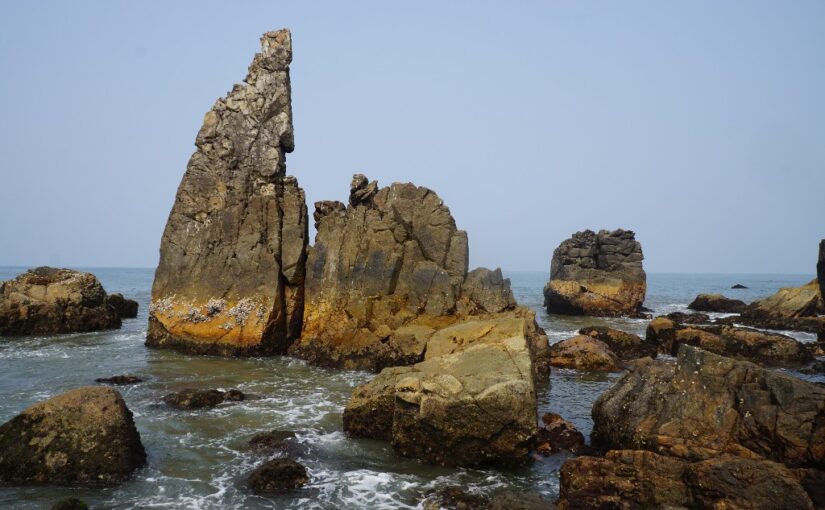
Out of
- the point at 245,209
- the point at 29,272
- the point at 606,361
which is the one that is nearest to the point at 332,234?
the point at 245,209

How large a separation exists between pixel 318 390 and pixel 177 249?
13.1 meters

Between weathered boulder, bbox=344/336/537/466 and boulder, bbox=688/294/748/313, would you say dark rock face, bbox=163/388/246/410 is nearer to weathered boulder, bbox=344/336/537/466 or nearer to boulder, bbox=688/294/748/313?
weathered boulder, bbox=344/336/537/466

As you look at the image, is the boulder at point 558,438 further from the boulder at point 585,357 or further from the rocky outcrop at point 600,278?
the rocky outcrop at point 600,278

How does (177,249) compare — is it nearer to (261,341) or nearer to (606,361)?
(261,341)

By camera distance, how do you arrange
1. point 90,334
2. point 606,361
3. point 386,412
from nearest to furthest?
point 386,412 < point 606,361 < point 90,334

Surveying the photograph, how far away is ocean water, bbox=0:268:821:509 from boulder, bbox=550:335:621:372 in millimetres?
1075

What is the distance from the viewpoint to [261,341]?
27000 mm

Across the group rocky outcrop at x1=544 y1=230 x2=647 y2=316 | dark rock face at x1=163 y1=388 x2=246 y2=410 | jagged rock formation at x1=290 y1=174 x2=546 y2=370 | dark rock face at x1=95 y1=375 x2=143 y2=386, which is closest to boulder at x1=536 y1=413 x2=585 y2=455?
jagged rock formation at x1=290 y1=174 x2=546 y2=370

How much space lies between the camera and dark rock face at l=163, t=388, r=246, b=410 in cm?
1798

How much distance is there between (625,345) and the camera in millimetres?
30609

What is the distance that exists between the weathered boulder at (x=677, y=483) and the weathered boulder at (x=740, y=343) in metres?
19.2

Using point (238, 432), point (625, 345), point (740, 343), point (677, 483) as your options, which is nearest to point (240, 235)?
point (238, 432)

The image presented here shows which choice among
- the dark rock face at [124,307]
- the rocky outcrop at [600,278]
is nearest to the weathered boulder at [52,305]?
the dark rock face at [124,307]

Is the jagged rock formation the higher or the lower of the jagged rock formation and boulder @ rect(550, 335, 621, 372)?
the higher
